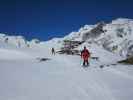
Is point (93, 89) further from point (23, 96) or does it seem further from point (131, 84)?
point (23, 96)

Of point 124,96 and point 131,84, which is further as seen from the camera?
point 131,84

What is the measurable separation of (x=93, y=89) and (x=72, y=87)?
3.99 ft

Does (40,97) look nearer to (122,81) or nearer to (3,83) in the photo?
(3,83)

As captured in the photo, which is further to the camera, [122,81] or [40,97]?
[122,81]

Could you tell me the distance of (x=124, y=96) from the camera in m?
10.4

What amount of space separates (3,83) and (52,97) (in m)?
4.59

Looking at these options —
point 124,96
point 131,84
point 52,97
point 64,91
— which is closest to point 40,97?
point 52,97

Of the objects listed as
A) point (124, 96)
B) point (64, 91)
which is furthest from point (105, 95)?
point (64, 91)

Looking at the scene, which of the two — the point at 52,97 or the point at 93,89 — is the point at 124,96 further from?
the point at 52,97

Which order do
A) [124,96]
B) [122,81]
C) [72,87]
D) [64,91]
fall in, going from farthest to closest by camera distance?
[122,81]
[72,87]
[64,91]
[124,96]

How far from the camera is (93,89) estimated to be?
38.5 feet

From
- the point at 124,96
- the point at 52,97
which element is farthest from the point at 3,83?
the point at 124,96

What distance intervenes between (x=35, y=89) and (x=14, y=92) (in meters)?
1.08

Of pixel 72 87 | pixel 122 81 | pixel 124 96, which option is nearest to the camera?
pixel 124 96
